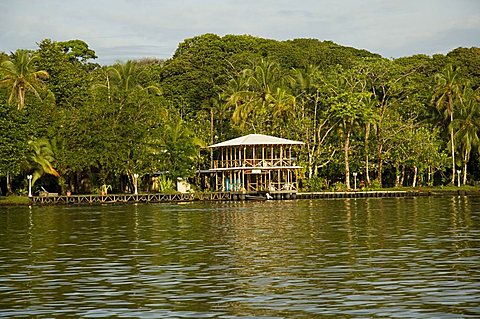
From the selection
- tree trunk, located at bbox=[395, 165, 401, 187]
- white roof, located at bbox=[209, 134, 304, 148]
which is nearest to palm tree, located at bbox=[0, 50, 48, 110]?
white roof, located at bbox=[209, 134, 304, 148]

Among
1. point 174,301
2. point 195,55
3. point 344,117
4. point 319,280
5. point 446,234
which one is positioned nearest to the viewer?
point 174,301

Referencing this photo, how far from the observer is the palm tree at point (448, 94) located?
74.6 meters

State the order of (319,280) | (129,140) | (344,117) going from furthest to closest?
(344,117) → (129,140) → (319,280)

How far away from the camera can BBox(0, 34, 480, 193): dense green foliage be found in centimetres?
6444

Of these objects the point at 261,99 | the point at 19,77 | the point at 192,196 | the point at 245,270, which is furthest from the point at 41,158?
the point at 245,270

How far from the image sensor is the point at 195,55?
314 ft

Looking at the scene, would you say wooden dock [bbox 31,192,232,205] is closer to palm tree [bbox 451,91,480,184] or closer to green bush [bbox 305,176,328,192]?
green bush [bbox 305,176,328,192]

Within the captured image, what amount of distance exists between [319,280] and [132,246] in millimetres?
10788

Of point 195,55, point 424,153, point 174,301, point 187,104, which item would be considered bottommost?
point 174,301

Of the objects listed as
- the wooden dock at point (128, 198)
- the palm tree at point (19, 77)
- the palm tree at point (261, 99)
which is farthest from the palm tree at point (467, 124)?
the palm tree at point (19, 77)

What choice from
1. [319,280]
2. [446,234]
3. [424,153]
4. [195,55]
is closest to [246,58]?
[195,55]

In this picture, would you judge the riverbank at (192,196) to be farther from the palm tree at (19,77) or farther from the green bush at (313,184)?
the palm tree at (19,77)

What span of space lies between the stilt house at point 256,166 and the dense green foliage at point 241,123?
6.81 feet

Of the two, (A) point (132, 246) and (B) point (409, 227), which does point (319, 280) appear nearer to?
(A) point (132, 246)
